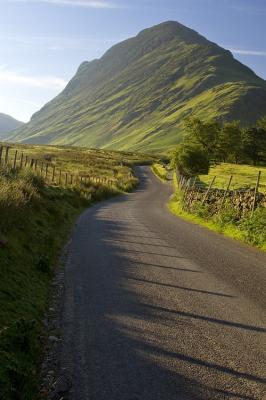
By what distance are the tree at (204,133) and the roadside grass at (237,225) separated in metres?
80.1

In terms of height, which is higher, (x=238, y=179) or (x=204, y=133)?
(x=204, y=133)

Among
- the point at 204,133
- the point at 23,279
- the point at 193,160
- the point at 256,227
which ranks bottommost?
the point at 23,279

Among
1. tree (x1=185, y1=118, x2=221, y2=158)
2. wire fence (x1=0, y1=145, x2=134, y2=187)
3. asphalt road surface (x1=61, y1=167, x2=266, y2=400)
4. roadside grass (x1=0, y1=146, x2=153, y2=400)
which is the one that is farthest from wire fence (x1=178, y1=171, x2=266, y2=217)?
tree (x1=185, y1=118, x2=221, y2=158)

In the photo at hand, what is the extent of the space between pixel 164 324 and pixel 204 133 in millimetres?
102302

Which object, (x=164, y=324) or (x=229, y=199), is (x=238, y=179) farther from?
(x=164, y=324)

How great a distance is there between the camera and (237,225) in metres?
22.8

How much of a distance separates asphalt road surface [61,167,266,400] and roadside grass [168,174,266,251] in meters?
2.46

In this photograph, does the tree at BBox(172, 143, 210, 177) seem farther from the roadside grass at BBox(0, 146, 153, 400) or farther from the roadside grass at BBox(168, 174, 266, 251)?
the roadside grass at BBox(0, 146, 153, 400)

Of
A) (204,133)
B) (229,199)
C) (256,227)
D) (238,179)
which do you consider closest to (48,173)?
(238,179)

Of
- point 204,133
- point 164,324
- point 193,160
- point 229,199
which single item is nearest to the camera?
point 164,324

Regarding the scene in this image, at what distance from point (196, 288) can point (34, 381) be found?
19.8 feet

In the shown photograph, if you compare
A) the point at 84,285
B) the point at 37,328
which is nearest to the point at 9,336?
the point at 37,328

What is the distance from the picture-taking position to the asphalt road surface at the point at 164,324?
6.41 m

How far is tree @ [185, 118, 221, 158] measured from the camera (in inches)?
4259
